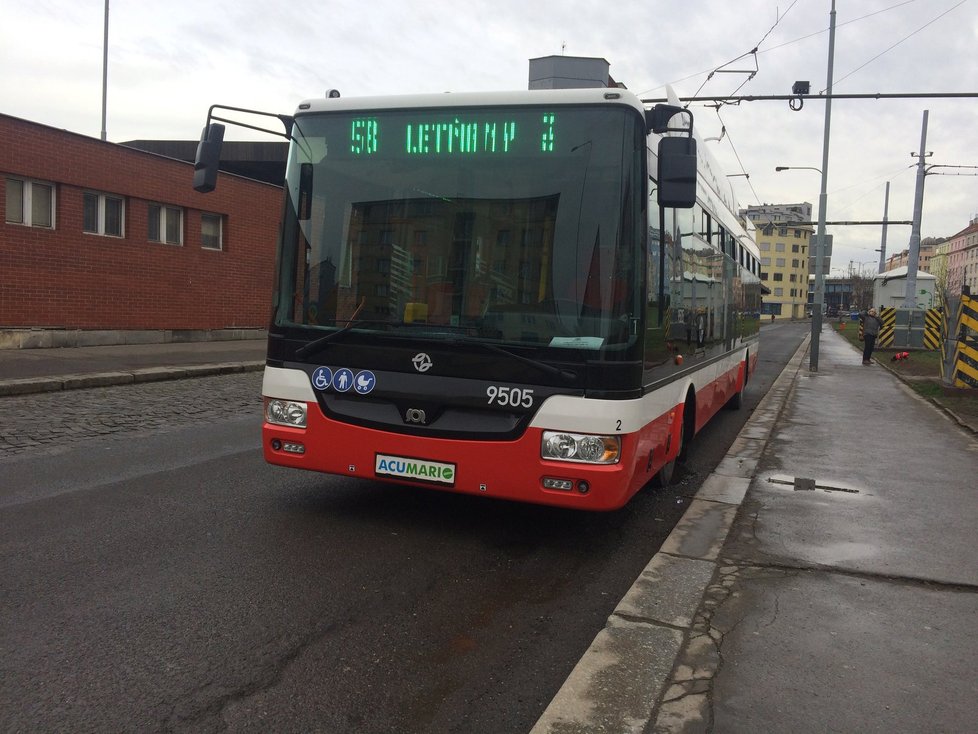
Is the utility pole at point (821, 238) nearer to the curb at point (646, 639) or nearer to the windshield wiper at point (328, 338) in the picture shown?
the curb at point (646, 639)

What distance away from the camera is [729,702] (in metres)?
3.13

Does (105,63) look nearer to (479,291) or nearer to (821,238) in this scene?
(821,238)

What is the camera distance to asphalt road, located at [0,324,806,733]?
3.00 m

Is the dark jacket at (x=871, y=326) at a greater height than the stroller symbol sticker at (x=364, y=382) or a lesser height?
greater

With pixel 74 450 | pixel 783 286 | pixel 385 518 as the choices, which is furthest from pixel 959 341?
pixel 783 286

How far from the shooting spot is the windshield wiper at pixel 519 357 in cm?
458

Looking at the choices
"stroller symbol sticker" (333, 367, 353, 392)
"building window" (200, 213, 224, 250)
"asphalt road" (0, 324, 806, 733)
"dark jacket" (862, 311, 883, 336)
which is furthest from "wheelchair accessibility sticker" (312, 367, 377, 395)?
"dark jacket" (862, 311, 883, 336)

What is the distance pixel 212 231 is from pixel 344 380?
17804 millimetres

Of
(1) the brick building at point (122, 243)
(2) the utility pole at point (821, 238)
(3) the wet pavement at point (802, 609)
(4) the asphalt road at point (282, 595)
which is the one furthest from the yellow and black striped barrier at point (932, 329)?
(4) the asphalt road at point (282, 595)

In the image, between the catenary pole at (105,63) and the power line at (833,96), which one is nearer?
the power line at (833,96)

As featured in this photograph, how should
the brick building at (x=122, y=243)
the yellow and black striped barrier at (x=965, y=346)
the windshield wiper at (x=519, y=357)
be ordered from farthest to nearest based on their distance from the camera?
1. the brick building at (x=122, y=243)
2. the yellow and black striped barrier at (x=965, y=346)
3. the windshield wiper at (x=519, y=357)

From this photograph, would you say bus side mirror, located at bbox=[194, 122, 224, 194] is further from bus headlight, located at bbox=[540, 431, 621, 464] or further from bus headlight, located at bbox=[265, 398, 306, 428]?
bus headlight, located at bbox=[540, 431, 621, 464]

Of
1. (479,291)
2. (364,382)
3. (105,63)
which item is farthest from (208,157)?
(105,63)

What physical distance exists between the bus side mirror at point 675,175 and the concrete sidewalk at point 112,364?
974 cm
